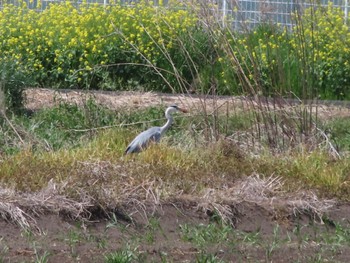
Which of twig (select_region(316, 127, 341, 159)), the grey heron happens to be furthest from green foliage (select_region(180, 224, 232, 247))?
twig (select_region(316, 127, 341, 159))

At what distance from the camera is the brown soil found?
657 cm

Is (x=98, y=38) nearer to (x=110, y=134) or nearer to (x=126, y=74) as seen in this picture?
(x=126, y=74)

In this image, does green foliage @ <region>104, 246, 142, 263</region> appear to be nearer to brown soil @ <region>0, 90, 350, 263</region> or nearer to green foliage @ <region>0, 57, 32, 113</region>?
brown soil @ <region>0, 90, 350, 263</region>

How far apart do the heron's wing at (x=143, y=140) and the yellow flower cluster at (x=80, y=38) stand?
14.8 feet

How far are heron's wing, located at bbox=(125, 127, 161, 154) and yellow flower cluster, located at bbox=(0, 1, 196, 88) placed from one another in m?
4.51

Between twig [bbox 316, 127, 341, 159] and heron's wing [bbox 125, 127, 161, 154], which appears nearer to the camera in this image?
heron's wing [bbox 125, 127, 161, 154]

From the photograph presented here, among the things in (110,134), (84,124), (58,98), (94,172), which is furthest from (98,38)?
(94,172)

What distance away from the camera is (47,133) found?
994 centimetres

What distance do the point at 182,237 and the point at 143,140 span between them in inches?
71.4

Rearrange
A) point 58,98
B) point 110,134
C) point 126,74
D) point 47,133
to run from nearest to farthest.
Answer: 1. point 110,134
2. point 47,133
3. point 58,98
4. point 126,74

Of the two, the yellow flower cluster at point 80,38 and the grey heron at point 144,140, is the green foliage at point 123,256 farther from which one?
the yellow flower cluster at point 80,38

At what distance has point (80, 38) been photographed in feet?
48.4

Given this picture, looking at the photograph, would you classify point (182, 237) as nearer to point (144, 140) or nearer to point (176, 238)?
point (176, 238)

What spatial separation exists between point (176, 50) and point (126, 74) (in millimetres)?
895
